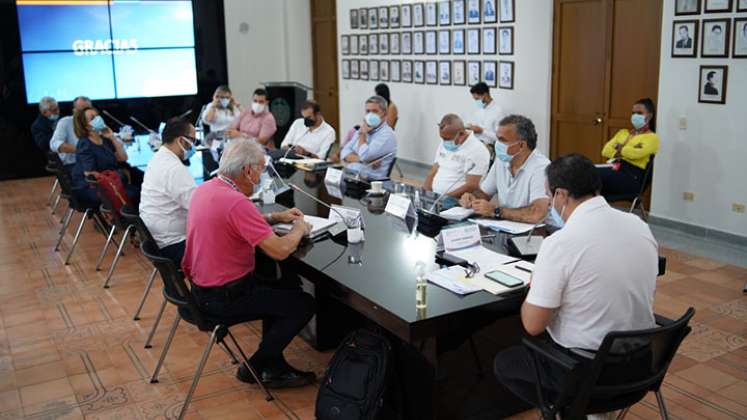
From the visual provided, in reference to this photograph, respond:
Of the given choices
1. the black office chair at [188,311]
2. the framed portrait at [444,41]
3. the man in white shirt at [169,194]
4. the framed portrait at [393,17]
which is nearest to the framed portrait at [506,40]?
the framed portrait at [444,41]

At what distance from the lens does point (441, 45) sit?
9.41m

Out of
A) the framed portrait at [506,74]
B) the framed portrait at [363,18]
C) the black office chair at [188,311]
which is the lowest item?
the black office chair at [188,311]

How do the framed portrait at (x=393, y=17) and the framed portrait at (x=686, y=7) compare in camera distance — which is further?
the framed portrait at (x=393, y=17)

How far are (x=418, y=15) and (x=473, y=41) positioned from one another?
1.21 metres

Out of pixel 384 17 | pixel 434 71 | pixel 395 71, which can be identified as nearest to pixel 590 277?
pixel 434 71

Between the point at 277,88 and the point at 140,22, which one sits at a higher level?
the point at 140,22

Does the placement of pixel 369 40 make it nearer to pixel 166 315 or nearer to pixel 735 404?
pixel 166 315

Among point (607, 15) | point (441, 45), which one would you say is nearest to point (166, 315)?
point (607, 15)

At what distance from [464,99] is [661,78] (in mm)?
2917

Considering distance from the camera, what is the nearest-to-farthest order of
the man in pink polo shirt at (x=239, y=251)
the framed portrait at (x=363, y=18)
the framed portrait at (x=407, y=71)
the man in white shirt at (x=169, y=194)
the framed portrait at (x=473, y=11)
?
the man in pink polo shirt at (x=239, y=251), the man in white shirt at (x=169, y=194), the framed portrait at (x=473, y=11), the framed portrait at (x=407, y=71), the framed portrait at (x=363, y=18)

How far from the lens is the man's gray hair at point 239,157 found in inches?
137

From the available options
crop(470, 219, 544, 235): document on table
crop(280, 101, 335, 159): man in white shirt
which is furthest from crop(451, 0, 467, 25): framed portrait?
crop(470, 219, 544, 235): document on table

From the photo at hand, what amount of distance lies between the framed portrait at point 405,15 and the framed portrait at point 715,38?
452 cm

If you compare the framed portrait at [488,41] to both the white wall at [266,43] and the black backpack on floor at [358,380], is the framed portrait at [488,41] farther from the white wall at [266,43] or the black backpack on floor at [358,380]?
the black backpack on floor at [358,380]
